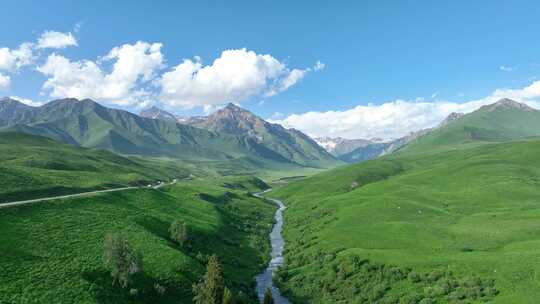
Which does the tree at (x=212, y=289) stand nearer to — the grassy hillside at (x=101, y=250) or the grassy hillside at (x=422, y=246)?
the grassy hillside at (x=101, y=250)

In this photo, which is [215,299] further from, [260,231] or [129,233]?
[260,231]

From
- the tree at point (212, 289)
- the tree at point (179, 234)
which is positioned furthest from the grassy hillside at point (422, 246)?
the tree at point (179, 234)

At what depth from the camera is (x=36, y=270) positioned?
194 feet

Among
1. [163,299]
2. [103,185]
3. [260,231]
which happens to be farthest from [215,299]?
[103,185]

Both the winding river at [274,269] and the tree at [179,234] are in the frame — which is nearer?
the winding river at [274,269]

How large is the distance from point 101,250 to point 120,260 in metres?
11.4

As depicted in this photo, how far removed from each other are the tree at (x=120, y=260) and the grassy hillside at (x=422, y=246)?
110ft

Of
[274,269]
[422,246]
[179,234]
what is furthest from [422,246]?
[179,234]

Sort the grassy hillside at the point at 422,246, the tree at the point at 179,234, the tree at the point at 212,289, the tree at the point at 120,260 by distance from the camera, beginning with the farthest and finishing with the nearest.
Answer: the tree at the point at 179,234
the tree at the point at 120,260
the grassy hillside at the point at 422,246
the tree at the point at 212,289

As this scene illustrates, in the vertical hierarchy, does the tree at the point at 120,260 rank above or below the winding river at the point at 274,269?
above

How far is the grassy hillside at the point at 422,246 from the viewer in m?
62.2

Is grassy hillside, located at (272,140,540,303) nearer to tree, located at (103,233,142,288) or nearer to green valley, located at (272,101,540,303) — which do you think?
green valley, located at (272,101,540,303)

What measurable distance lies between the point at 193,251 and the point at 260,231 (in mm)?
49727

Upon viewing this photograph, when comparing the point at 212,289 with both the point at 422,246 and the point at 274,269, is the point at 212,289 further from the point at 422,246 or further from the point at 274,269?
the point at 422,246
